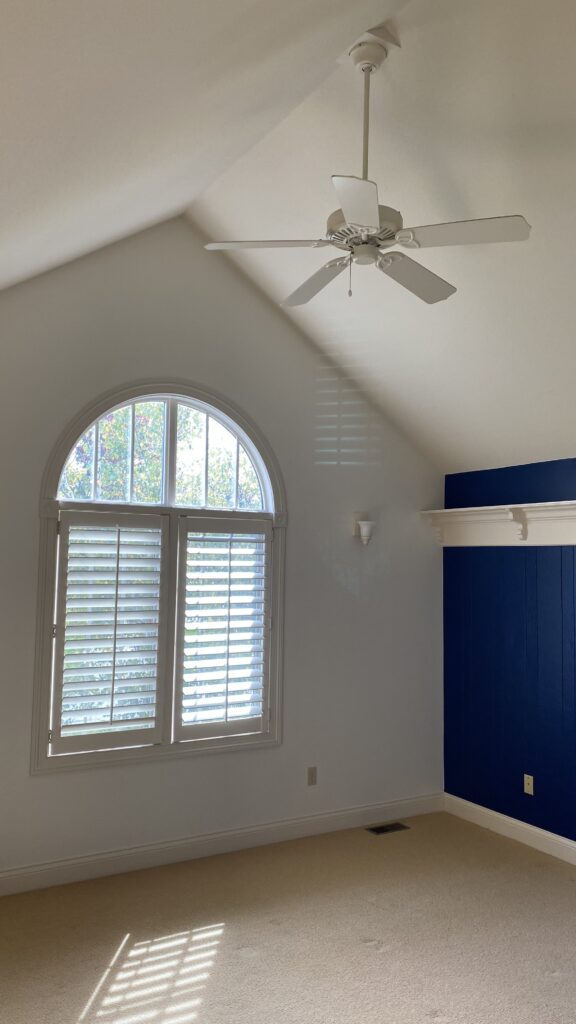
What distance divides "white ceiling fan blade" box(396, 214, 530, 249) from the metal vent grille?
345cm

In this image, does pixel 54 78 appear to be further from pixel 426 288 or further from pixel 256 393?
pixel 256 393

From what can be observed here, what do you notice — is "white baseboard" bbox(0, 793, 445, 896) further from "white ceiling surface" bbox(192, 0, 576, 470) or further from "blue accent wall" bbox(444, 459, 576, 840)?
"white ceiling surface" bbox(192, 0, 576, 470)

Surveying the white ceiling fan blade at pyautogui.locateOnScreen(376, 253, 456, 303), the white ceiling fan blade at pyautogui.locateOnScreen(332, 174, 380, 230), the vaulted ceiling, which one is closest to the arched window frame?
the vaulted ceiling

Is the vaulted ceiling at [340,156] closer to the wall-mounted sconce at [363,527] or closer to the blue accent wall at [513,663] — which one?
the blue accent wall at [513,663]

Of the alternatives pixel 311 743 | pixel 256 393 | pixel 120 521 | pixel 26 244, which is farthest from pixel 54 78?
pixel 311 743

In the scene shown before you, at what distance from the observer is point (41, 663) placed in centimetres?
365

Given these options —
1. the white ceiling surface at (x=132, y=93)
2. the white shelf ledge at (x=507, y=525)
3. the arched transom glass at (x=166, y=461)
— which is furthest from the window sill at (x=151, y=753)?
the white ceiling surface at (x=132, y=93)

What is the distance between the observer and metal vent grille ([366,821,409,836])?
4520 millimetres

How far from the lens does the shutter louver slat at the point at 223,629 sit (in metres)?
4.07

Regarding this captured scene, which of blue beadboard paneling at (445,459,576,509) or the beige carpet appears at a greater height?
blue beadboard paneling at (445,459,576,509)

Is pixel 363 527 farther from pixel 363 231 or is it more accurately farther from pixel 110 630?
pixel 363 231

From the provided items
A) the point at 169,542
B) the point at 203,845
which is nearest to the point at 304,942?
the point at 203,845

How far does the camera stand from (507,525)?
4543 millimetres

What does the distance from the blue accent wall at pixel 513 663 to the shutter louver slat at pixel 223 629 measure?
4.53 feet
